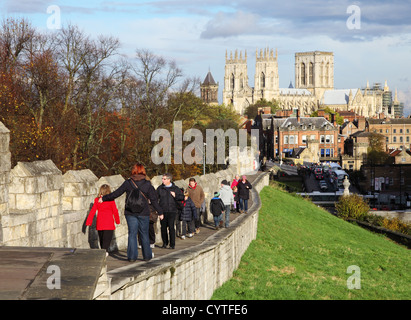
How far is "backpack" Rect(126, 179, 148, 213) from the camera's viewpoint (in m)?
10.4

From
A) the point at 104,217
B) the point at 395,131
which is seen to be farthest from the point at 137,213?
the point at 395,131

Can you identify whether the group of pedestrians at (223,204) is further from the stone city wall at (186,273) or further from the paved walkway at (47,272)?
the paved walkway at (47,272)

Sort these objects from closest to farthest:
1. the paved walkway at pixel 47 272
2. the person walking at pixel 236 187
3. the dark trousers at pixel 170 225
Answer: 1. the paved walkway at pixel 47 272
2. the dark trousers at pixel 170 225
3. the person walking at pixel 236 187

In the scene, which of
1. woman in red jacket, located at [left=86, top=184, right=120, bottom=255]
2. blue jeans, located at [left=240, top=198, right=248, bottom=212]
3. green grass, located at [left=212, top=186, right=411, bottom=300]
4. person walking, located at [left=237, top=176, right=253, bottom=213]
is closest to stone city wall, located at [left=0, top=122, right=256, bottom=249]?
woman in red jacket, located at [left=86, top=184, right=120, bottom=255]

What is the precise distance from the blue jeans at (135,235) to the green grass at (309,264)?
3180 mm

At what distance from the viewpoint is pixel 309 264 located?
19953 millimetres

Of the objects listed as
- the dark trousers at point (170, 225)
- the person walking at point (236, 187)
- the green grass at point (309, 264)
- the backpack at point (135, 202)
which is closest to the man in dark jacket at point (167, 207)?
the dark trousers at point (170, 225)

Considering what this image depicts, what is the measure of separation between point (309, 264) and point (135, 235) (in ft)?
34.7

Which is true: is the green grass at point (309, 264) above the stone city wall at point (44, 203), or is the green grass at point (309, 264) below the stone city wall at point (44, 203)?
below

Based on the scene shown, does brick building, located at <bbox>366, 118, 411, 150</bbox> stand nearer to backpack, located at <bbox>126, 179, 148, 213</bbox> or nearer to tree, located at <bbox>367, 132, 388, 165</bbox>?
tree, located at <bbox>367, 132, 388, 165</bbox>

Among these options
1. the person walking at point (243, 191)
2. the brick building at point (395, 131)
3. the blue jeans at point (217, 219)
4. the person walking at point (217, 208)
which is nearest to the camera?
the person walking at point (217, 208)

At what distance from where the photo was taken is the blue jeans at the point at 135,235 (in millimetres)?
10297
